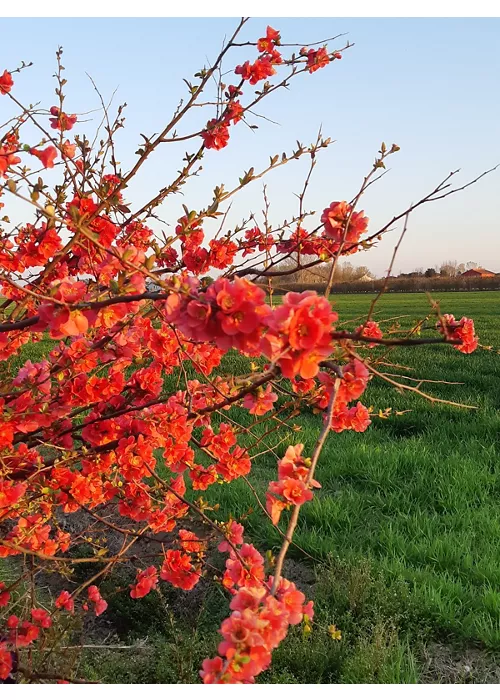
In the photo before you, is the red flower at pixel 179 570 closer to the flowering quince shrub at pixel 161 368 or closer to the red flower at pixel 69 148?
the flowering quince shrub at pixel 161 368

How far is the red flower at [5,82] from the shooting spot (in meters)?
2.72

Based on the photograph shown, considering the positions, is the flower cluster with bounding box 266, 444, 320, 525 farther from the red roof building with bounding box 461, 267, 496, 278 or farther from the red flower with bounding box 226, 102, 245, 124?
the red roof building with bounding box 461, 267, 496, 278

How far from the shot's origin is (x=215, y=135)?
2.58 metres

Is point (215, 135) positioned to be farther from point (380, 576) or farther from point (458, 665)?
point (458, 665)

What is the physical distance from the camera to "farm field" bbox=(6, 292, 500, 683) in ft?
7.46

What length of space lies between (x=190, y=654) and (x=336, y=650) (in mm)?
564

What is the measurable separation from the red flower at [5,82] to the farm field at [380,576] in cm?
217

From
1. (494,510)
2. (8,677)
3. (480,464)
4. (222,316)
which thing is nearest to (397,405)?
(480,464)

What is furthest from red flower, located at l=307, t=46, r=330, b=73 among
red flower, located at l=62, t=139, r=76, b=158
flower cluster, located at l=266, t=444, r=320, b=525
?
flower cluster, located at l=266, t=444, r=320, b=525

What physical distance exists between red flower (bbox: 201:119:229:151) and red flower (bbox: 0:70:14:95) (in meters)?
0.96

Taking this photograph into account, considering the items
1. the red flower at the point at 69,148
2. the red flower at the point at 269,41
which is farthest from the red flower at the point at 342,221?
the red flower at the point at 269,41

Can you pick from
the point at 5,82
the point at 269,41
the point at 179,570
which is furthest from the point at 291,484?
the point at 5,82

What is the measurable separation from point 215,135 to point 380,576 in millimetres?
2107

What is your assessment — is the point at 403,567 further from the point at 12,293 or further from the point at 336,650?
the point at 12,293
